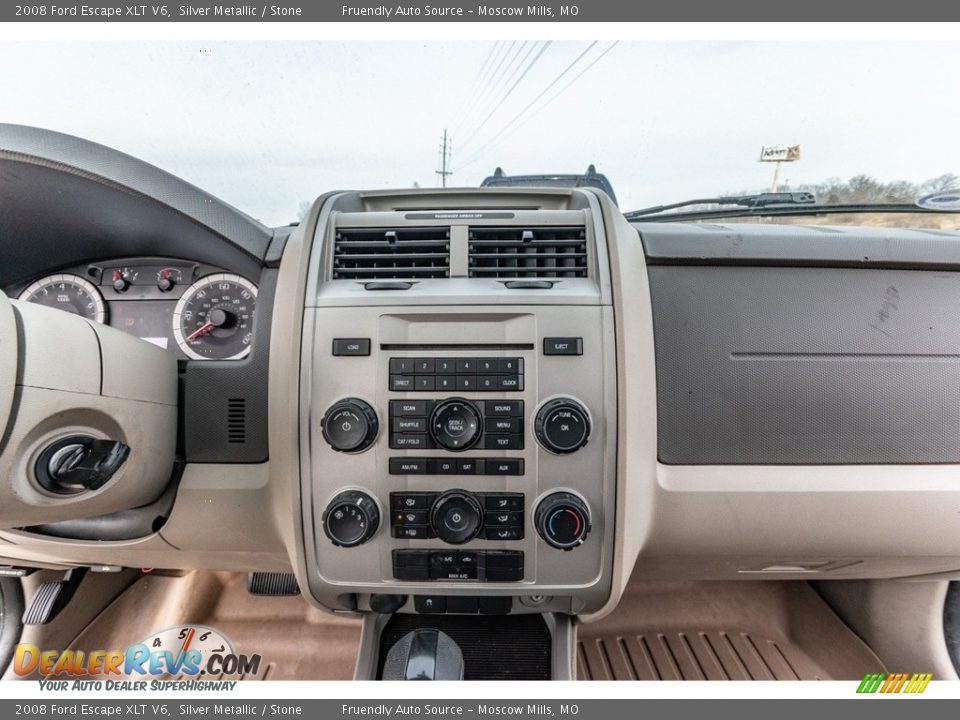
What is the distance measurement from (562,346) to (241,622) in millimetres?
1642

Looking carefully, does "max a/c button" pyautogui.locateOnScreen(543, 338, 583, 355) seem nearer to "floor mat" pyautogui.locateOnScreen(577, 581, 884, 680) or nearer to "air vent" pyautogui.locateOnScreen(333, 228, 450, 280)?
"air vent" pyautogui.locateOnScreen(333, 228, 450, 280)

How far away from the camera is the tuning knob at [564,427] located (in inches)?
38.7

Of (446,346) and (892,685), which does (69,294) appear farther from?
(892,685)

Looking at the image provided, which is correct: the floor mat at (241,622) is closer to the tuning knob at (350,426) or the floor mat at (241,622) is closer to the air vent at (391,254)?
the tuning knob at (350,426)

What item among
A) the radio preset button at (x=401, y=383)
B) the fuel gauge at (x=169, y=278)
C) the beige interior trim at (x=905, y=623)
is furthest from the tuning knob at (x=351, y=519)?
the beige interior trim at (x=905, y=623)

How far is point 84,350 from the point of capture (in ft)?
2.89

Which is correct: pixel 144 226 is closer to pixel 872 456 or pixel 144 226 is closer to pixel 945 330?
pixel 872 456

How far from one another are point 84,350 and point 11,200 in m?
0.66

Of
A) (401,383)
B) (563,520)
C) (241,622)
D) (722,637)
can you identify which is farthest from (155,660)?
(722,637)

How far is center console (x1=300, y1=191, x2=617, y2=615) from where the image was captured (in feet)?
3.30

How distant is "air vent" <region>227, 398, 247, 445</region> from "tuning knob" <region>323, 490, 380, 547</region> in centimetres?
34

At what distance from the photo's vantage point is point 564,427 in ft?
3.23

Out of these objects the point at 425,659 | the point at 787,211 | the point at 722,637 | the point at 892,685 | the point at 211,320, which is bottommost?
the point at 722,637

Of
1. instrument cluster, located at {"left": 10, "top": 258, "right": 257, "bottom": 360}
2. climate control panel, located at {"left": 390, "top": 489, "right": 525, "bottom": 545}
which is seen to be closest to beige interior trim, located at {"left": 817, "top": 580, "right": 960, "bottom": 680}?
climate control panel, located at {"left": 390, "top": 489, "right": 525, "bottom": 545}
